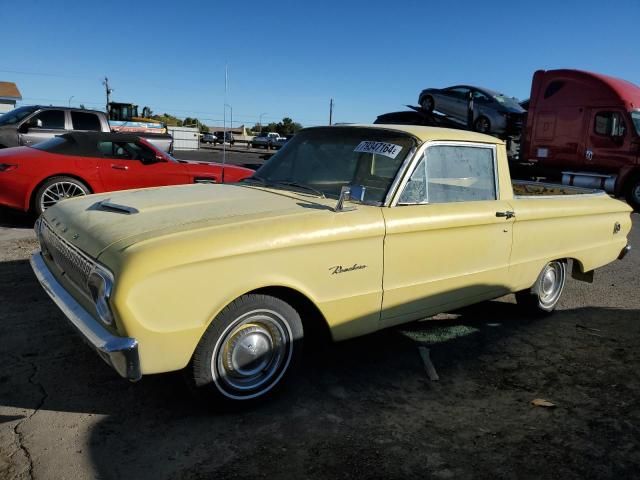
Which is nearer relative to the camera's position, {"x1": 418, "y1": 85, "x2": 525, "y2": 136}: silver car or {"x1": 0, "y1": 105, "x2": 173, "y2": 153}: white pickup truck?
{"x1": 0, "y1": 105, "x2": 173, "y2": 153}: white pickup truck

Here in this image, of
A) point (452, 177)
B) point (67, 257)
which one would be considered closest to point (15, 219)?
point (67, 257)

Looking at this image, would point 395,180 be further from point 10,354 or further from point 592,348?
point 10,354

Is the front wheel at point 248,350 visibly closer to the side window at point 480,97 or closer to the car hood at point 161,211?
the car hood at point 161,211

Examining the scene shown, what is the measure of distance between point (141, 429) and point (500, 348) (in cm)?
270

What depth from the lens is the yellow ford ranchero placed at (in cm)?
250

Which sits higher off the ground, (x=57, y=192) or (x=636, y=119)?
(x=636, y=119)

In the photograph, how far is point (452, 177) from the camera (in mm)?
3811

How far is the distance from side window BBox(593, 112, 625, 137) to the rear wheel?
1209 centimetres

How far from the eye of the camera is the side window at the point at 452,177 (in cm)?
357

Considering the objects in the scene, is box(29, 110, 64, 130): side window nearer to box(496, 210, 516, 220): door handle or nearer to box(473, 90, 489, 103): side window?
box(496, 210, 516, 220): door handle

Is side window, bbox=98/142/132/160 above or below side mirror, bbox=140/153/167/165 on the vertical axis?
above

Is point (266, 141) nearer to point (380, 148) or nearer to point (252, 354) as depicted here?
point (380, 148)

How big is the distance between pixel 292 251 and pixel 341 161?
1.15 metres

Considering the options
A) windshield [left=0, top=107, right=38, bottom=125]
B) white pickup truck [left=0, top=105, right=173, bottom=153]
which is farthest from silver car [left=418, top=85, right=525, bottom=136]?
windshield [left=0, top=107, right=38, bottom=125]
